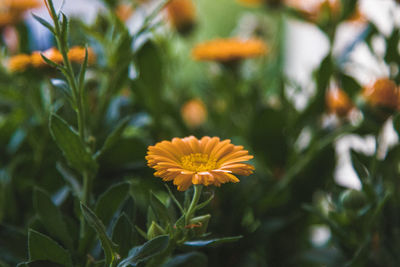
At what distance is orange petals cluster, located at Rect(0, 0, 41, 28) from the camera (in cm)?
57

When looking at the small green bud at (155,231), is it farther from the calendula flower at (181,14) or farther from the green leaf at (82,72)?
the calendula flower at (181,14)

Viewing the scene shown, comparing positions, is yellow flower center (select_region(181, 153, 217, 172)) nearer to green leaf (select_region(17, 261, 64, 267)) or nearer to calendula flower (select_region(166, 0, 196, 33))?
green leaf (select_region(17, 261, 64, 267))

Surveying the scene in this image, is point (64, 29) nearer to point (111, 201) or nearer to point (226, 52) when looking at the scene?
point (111, 201)

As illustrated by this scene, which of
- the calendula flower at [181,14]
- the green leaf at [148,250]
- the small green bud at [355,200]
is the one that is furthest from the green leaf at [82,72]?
the calendula flower at [181,14]

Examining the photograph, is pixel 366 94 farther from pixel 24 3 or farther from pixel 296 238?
pixel 24 3

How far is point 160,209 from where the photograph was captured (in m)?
0.26

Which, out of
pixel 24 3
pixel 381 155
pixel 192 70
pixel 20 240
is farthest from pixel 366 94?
pixel 192 70

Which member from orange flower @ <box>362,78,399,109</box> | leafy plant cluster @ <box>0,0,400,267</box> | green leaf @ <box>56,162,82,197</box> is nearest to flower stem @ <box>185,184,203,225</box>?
leafy plant cluster @ <box>0,0,400,267</box>

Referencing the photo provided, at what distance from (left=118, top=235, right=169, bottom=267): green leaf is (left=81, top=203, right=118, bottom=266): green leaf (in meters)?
0.01

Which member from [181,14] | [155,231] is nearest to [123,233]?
[155,231]

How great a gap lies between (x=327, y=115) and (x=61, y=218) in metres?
0.34

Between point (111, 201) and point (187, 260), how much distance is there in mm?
67

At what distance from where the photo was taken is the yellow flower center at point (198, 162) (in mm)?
243

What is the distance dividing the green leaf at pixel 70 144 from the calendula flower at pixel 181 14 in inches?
19.3
